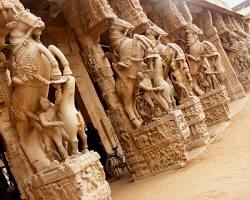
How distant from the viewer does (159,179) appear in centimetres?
768

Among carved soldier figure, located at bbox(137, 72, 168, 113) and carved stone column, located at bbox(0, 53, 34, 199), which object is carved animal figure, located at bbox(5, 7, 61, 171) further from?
carved soldier figure, located at bbox(137, 72, 168, 113)

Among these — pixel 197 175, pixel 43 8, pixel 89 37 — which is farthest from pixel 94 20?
pixel 197 175

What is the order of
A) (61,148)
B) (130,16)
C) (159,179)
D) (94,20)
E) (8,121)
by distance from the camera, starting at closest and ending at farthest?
(61,148) < (8,121) < (159,179) < (94,20) < (130,16)

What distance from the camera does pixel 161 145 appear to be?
318 inches

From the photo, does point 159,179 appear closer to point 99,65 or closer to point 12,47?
point 99,65

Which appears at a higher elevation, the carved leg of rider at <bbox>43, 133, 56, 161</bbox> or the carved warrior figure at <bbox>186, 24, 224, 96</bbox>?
the carved warrior figure at <bbox>186, 24, 224, 96</bbox>

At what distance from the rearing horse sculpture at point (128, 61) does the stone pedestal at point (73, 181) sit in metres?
2.78

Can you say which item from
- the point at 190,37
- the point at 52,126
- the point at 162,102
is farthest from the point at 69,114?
the point at 190,37

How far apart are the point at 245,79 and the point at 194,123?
28.6ft

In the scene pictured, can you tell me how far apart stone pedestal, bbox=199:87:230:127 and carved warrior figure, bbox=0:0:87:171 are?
6940 millimetres

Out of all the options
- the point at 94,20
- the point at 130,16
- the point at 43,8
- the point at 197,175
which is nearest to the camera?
the point at 197,175

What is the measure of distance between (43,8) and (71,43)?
1341 mm

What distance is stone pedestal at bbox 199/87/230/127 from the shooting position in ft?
38.2

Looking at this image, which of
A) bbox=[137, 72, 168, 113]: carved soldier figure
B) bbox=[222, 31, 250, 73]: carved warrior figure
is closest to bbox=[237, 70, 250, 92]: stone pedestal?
bbox=[222, 31, 250, 73]: carved warrior figure
